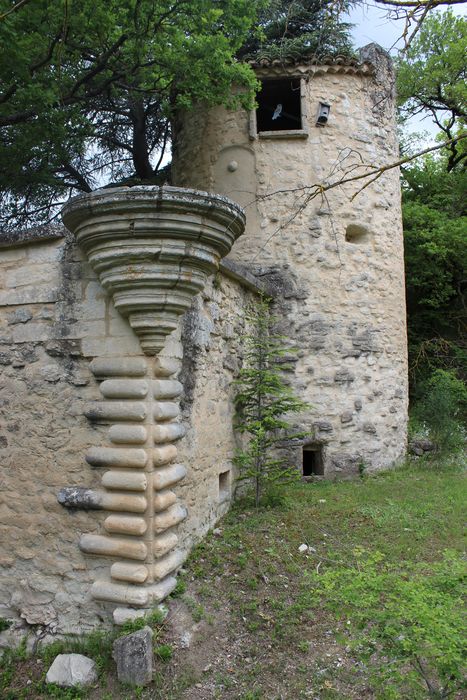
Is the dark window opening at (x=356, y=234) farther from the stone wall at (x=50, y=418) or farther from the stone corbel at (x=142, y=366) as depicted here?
the stone corbel at (x=142, y=366)

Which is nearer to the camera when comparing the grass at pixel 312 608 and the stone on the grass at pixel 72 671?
the grass at pixel 312 608

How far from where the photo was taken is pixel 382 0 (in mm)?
2553

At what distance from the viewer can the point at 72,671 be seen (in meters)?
3.34

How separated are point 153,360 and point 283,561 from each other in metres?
2.07

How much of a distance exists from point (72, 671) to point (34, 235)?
114 inches

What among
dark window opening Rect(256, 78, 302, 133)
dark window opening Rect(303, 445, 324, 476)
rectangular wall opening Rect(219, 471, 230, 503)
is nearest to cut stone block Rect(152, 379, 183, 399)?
rectangular wall opening Rect(219, 471, 230, 503)

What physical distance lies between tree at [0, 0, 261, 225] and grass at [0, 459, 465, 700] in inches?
186

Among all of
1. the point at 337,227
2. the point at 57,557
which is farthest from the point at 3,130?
the point at 57,557

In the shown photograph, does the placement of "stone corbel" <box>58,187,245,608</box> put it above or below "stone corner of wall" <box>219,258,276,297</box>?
below

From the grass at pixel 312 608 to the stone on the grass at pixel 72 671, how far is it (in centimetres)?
6

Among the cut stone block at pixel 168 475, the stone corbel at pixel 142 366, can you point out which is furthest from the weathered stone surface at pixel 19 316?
the cut stone block at pixel 168 475

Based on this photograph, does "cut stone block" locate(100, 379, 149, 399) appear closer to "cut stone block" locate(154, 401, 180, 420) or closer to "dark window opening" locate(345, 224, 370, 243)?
"cut stone block" locate(154, 401, 180, 420)

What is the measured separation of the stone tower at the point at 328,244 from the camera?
7512 millimetres

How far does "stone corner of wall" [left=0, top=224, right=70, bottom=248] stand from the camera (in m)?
3.89
